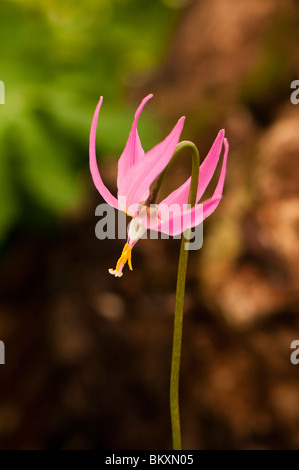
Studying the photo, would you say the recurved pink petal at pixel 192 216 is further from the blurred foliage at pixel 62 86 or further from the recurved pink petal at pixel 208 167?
the blurred foliage at pixel 62 86

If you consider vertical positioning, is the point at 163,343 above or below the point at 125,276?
below

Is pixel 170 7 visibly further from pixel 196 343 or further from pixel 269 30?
pixel 196 343

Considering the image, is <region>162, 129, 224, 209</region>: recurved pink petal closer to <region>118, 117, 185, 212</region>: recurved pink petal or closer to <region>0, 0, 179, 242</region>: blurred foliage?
<region>118, 117, 185, 212</region>: recurved pink petal

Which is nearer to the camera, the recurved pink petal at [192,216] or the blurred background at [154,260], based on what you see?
the recurved pink petal at [192,216]

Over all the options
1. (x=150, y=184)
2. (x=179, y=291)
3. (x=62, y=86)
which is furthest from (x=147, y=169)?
(x=62, y=86)

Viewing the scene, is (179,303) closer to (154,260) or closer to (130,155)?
(130,155)

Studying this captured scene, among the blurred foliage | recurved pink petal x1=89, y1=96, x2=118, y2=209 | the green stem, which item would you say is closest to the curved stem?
the green stem

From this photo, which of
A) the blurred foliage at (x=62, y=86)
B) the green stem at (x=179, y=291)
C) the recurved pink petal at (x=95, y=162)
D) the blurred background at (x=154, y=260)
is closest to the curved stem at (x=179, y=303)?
the green stem at (x=179, y=291)
